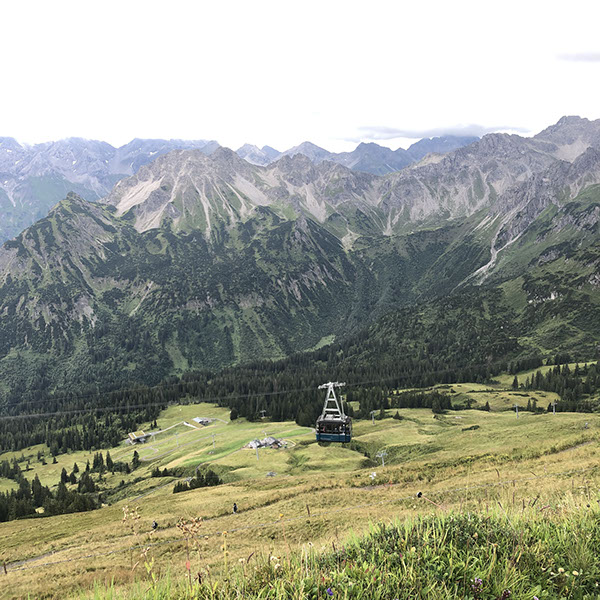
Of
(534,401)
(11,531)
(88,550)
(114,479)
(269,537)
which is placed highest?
(269,537)

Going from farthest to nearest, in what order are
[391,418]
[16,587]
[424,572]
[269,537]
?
[391,418]
[269,537]
[16,587]
[424,572]

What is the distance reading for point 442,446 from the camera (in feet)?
285

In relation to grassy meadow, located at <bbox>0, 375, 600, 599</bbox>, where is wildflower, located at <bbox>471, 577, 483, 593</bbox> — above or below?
above

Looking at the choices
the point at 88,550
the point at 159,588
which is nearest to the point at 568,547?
the point at 159,588

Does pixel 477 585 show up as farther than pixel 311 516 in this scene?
No

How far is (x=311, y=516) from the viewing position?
37438 millimetres

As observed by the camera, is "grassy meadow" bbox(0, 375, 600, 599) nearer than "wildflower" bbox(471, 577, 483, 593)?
No

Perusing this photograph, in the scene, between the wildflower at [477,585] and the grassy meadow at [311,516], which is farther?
the grassy meadow at [311,516]

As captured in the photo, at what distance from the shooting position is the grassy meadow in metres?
7.44

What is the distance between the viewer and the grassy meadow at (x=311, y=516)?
7.44 m

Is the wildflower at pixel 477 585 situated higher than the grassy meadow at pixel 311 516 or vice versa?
the wildflower at pixel 477 585

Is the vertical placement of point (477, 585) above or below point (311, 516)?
above

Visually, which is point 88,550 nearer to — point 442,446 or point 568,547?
point 568,547

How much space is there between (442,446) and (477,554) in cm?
8828
